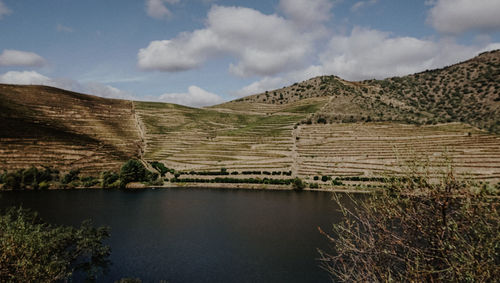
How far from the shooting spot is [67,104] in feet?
418

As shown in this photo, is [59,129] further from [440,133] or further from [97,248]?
[440,133]

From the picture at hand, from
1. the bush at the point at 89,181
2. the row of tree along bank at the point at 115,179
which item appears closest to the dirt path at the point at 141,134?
the row of tree along bank at the point at 115,179

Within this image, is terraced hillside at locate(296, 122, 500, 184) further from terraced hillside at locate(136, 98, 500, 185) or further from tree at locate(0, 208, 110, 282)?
tree at locate(0, 208, 110, 282)

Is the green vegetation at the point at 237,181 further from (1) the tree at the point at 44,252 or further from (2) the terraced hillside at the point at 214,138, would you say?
(1) the tree at the point at 44,252

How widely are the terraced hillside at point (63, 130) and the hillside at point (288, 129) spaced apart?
345 millimetres

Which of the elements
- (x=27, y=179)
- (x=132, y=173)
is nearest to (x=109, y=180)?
(x=132, y=173)

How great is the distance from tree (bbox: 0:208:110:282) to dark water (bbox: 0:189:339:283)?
10.3 ft

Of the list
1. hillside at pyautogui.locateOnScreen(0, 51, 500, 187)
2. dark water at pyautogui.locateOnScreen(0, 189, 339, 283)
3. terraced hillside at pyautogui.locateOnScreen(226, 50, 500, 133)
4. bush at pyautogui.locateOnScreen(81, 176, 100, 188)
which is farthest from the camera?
terraced hillside at pyautogui.locateOnScreen(226, 50, 500, 133)

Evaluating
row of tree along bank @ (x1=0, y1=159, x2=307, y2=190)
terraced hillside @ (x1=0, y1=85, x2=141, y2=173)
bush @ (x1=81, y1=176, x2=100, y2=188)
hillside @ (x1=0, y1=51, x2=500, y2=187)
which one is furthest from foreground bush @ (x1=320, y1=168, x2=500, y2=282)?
terraced hillside @ (x1=0, y1=85, x2=141, y2=173)

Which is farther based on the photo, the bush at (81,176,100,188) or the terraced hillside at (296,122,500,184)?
the bush at (81,176,100,188)

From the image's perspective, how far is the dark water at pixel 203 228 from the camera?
32781mm

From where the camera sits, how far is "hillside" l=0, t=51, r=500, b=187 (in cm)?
8250

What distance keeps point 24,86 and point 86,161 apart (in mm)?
72606

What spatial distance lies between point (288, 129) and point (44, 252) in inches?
3876
